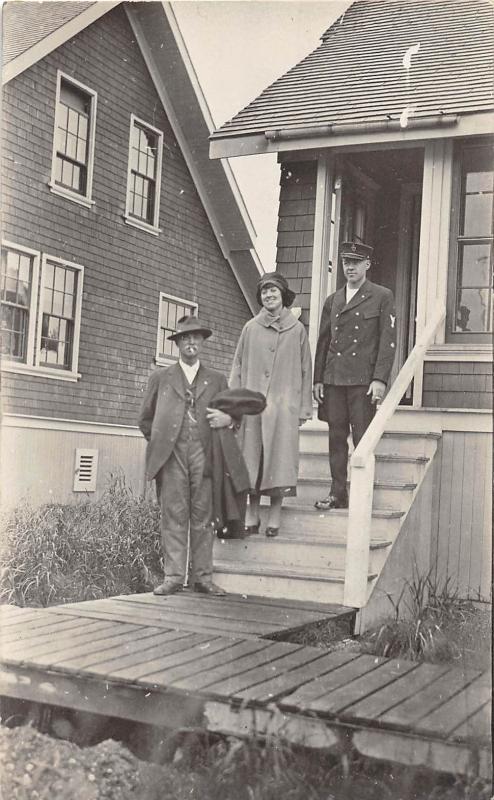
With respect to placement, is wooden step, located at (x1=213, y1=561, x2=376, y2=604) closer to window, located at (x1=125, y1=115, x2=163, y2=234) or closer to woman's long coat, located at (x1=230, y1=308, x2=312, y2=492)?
woman's long coat, located at (x1=230, y1=308, x2=312, y2=492)

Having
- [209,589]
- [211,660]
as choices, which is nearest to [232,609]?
[209,589]

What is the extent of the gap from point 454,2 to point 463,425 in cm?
296

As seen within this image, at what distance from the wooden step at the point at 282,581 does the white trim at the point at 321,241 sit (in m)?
2.56

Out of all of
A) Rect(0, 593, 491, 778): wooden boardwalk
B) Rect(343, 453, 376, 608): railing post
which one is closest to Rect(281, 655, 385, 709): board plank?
Rect(0, 593, 491, 778): wooden boardwalk

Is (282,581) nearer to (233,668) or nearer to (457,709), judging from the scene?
(233,668)

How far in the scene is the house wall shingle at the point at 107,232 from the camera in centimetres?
443

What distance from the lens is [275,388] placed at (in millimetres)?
5930

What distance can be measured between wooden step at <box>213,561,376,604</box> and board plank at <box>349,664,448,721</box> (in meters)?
1.51

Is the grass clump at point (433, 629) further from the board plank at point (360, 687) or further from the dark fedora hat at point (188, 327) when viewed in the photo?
the dark fedora hat at point (188, 327)

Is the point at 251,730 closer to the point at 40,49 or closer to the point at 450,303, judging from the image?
the point at 40,49

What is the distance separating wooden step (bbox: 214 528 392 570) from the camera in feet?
18.1

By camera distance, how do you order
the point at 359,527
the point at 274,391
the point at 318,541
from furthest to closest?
the point at 274,391 < the point at 318,541 < the point at 359,527

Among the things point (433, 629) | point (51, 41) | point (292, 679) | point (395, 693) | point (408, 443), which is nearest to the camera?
point (395, 693)

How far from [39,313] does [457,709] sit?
2632 mm
